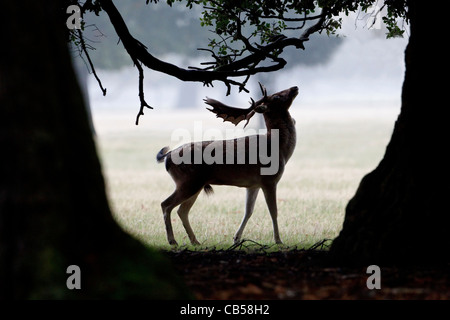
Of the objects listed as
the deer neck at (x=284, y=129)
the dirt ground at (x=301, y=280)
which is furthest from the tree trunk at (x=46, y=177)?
the deer neck at (x=284, y=129)

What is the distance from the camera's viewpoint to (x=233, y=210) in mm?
14547

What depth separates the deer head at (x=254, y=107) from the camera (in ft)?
32.6

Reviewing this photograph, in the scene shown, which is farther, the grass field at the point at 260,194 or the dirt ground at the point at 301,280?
the grass field at the point at 260,194

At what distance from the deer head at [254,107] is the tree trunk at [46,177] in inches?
224

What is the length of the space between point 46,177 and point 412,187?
3.24 m

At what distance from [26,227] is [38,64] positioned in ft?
2.71

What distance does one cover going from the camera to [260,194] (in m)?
21.6

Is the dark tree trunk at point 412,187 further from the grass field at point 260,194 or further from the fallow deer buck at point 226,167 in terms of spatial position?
the fallow deer buck at point 226,167

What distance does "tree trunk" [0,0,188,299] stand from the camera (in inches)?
148

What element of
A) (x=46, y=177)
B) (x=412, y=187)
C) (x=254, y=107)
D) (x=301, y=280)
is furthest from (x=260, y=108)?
(x=46, y=177)

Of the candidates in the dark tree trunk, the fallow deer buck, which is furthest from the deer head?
the dark tree trunk

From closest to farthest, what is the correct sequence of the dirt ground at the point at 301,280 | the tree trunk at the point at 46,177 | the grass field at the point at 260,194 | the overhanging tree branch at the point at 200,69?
1. the tree trunk at the point at 46,177
2. the dirt ground at the point at 301,280
3. the overhanging tree branch at the point at 200,69
4. the grass field at the point at 260,194

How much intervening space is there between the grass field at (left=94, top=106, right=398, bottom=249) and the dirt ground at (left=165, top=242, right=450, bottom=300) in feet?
3.36
